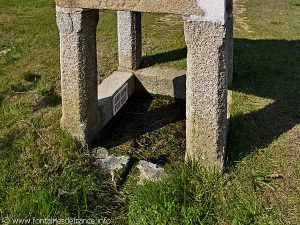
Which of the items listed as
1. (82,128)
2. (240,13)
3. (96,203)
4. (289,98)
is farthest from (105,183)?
(240,13)

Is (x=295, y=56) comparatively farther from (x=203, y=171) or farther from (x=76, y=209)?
(x=76, y=209)

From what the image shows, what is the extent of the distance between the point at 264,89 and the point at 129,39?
300 centimetres

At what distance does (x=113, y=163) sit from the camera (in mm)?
5617

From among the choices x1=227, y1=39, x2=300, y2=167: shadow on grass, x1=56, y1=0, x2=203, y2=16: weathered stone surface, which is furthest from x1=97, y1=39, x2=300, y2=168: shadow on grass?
x1=56, y1=0, x2=203, y2=16: weathered stone surface

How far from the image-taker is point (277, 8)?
48.3 ft

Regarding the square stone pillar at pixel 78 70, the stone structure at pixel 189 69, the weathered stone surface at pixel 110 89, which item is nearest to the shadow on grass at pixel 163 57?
the weathered stone surface at pixel 110 89

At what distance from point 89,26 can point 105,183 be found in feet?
7.09

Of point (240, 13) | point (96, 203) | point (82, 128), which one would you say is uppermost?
point (240, 13)

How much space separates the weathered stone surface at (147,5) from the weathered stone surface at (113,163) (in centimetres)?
205

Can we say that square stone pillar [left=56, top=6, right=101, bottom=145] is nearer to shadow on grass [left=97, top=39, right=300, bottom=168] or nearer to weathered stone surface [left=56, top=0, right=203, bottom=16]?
weathered stone surface [left=56, top=0, right=203, bottom=16]

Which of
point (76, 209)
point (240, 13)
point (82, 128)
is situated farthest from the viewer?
point (240, 13)

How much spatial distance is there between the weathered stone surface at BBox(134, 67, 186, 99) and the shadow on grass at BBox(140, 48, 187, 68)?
0.46m

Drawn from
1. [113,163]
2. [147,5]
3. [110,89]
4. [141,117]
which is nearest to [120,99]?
[110,89]

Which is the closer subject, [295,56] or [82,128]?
[82,128]
